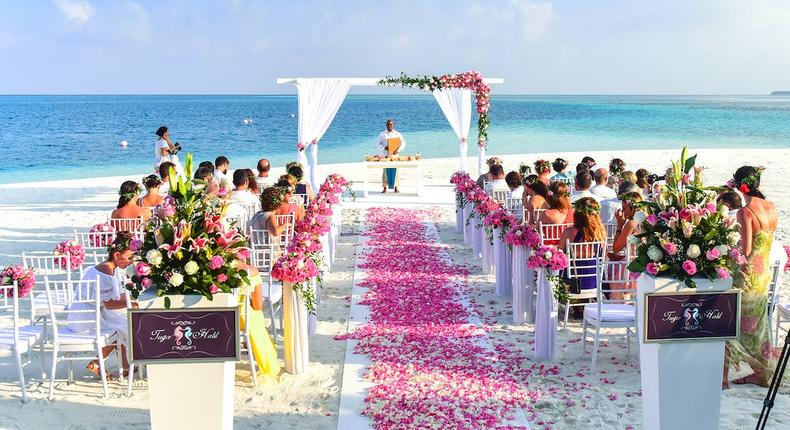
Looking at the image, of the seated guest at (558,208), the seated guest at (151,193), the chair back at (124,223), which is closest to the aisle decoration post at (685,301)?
the seated guest at (558,208)

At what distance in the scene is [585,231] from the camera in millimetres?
7477

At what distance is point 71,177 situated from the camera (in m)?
31.4

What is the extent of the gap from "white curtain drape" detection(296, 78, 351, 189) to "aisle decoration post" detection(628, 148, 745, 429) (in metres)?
11.7

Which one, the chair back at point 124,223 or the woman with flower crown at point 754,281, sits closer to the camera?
the woman with flower crown at point 754,281

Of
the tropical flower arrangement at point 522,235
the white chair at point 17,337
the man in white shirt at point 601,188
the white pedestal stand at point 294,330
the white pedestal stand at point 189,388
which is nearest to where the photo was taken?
the white pedestal stand at point 189,388

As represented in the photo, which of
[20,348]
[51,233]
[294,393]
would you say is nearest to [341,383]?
[294,393]

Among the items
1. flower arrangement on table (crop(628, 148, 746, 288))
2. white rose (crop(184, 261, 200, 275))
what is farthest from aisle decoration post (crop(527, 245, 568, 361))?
white rose (crop(184, 261, 200, 275))

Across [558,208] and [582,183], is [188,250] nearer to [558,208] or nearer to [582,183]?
[558,208]

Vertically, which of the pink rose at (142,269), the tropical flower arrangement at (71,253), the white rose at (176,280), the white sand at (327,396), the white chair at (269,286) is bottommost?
the white sand at (327,396)

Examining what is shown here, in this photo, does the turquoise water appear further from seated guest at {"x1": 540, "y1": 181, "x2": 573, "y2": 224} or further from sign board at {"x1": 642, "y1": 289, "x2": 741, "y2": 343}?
sign board at {"x1": 642, "y1": 289, "x2": 741, "y2": 343}

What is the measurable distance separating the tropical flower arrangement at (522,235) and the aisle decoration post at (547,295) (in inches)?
28.5

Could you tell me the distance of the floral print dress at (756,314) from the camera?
6102mm

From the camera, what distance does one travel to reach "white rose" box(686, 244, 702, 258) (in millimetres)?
4383

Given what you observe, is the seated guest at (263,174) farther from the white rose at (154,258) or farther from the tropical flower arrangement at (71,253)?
the white rose at (154,258)
